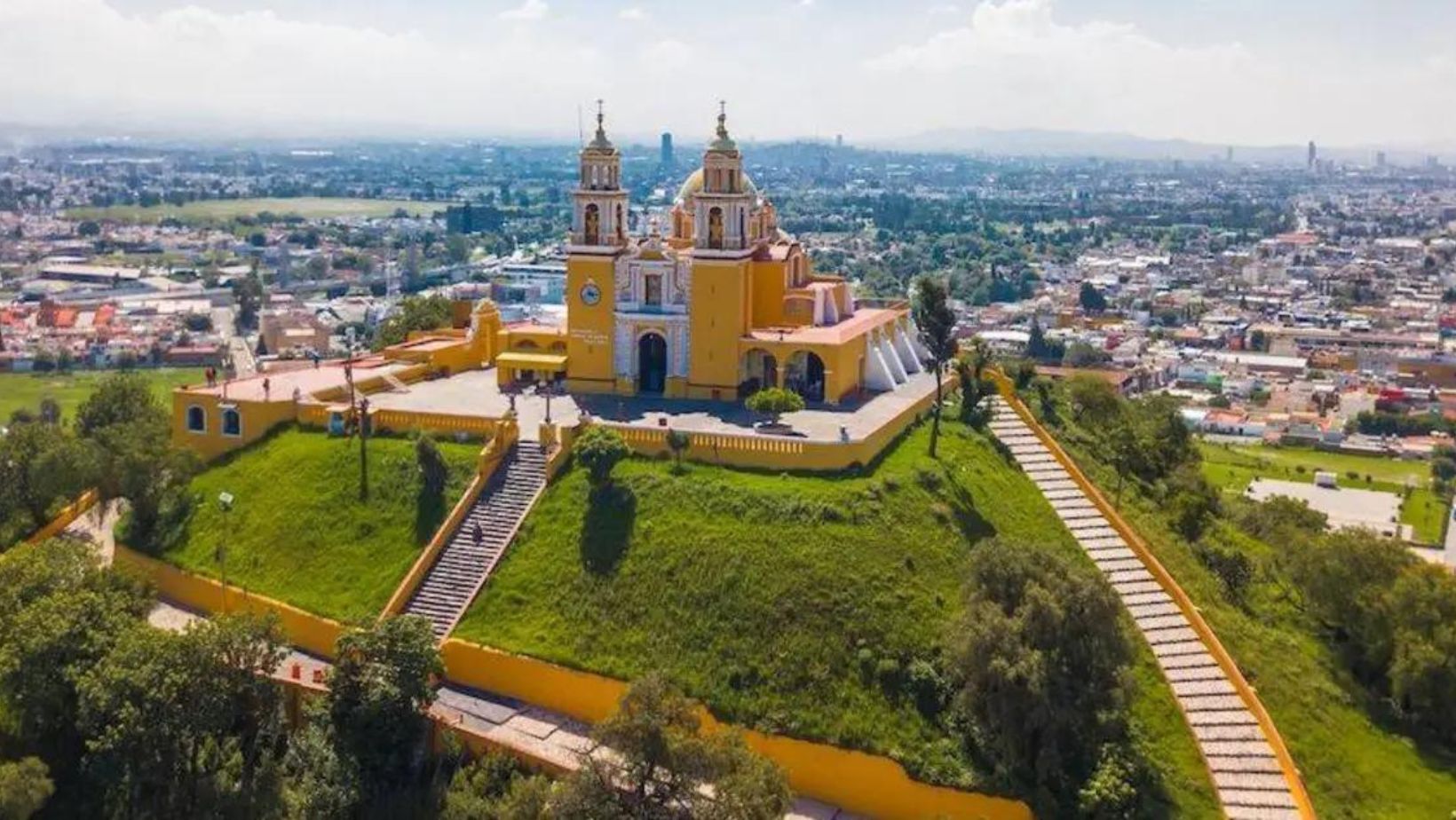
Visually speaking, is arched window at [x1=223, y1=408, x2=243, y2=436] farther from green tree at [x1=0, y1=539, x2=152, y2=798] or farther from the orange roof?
the orange roof

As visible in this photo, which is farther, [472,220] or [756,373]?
[472,220]

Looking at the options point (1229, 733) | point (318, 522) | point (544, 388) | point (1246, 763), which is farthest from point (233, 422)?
point (1246, 763)

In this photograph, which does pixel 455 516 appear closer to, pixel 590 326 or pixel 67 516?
pixel 590 326

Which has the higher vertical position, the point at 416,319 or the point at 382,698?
the point at 416,319

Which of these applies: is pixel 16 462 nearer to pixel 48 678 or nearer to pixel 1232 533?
pixel 48 678

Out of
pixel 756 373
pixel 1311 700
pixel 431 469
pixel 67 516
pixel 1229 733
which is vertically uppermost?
pixel 756 373

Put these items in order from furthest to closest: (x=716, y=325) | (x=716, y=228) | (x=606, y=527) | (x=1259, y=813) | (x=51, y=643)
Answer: (x=716, y=228), (x=716, y=325), (x=606, y=527), (x=51, y=643), (x=1259, y=813)
